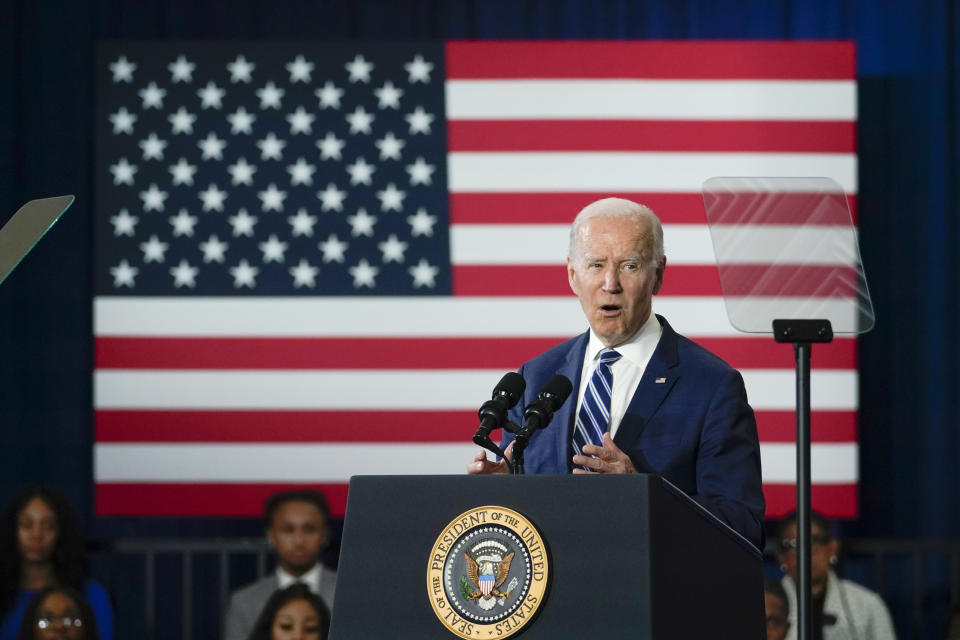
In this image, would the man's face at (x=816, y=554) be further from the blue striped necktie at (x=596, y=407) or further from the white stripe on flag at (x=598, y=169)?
the blue striped necktie at (x=596, y=407)

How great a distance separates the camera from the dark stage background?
5.44 metres

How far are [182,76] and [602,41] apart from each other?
1.74 metres

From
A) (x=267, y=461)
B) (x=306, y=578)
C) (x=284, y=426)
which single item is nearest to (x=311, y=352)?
(x=284, y=426)

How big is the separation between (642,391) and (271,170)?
3.40 m

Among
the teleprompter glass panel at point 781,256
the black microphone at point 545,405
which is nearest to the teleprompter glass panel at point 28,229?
the black microphone at point 545,405

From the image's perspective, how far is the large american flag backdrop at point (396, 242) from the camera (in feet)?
17.1

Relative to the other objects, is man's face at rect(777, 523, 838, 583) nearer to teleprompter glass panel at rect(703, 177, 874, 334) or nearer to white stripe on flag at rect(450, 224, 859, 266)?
teleprompter glass panel at rect(703, 177, 874, 334)

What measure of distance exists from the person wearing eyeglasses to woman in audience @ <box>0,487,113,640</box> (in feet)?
8.33

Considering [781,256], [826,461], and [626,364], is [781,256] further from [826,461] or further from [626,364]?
[626,364]

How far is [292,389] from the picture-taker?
527 centimetres

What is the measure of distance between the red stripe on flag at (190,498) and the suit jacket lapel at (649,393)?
10.2 ft

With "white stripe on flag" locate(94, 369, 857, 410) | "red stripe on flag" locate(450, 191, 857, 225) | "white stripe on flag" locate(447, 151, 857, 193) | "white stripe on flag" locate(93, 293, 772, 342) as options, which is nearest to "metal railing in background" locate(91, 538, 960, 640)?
"white stripe on flag" locate(94, 369, 857, 410)

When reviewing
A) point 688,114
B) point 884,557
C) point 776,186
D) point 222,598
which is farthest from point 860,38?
point 222,598

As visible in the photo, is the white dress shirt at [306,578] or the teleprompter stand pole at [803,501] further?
the white dress shirt at [306,578]
